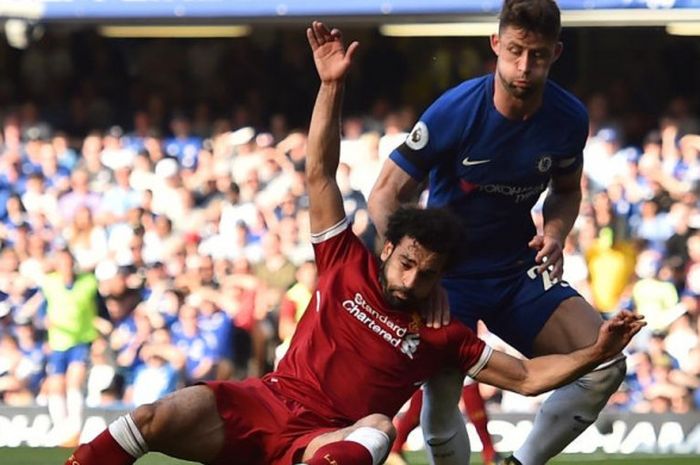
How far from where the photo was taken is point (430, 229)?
6.48m

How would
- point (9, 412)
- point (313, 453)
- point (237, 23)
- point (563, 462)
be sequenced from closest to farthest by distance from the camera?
point (313, 453)
point (563, 462)
point (9, 412)
point (237, 23)

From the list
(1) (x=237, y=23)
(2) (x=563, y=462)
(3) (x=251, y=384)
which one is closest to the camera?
(3) (x=251, y=384)

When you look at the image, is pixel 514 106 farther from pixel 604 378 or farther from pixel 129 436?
pixel 129 436

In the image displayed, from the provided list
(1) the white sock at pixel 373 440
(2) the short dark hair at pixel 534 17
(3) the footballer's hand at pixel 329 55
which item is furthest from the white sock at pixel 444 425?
(2) the short dark hair at pixel 534 17

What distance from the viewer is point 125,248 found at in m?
15.1

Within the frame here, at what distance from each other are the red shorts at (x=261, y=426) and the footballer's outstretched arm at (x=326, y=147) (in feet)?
2.54

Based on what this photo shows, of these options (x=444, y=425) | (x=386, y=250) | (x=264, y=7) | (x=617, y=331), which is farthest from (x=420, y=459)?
(x=264, y=7)

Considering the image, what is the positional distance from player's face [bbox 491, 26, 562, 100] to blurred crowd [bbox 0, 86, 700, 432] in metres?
6.86

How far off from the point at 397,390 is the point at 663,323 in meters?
7.52

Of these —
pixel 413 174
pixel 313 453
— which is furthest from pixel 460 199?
pixel 313 453

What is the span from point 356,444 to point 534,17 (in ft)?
6.16

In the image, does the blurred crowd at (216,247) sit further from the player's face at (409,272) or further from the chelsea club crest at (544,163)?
the player's face at (409,272)

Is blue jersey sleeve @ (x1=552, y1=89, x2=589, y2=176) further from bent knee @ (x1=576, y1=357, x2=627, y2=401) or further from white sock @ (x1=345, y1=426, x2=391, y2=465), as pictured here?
white sock @ (x1=345, y1=426, x2=391, y2=465)

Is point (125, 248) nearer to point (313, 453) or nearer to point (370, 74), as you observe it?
point (370, 74)
